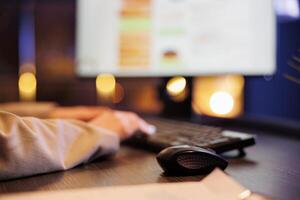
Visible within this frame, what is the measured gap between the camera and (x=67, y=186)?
15.1 inches

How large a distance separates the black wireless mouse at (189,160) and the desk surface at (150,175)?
0.04ft

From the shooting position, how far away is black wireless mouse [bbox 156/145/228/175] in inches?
16.2

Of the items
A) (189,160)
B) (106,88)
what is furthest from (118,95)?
(189,160)

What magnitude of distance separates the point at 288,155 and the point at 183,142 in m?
0.15

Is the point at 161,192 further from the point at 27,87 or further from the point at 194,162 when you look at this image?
the point at 27,87

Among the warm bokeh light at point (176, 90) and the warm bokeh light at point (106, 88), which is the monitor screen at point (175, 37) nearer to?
the warm bokeh light at point (176, 90)

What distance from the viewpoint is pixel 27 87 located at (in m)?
1.29

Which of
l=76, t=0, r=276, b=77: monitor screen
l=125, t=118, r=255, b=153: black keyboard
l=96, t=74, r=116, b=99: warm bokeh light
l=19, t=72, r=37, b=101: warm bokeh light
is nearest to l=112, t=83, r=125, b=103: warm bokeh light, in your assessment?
l=96, t=74, r=116, b=99: warm bokeh light

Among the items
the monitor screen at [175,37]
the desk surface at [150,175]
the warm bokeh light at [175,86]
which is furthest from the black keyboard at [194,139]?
the warm bokeh light at [175,86]

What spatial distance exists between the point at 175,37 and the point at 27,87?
58 centimetres

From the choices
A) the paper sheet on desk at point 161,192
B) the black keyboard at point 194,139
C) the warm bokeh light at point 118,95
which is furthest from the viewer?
the warm bokeh light at point 118,95

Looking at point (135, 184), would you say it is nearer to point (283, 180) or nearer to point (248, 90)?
point (283, 180)

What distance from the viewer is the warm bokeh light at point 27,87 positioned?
1280mm

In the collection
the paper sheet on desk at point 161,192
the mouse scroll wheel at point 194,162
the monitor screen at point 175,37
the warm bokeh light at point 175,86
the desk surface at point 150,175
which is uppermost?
the monitor screen at point 175,37
